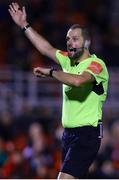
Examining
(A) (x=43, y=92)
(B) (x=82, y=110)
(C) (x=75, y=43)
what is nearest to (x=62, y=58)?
(C) (x=75, y=43)

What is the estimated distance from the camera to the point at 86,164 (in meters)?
8.84

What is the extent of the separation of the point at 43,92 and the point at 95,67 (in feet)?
22.5

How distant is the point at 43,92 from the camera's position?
15.6 metres

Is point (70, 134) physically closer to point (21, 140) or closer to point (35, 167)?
point (35, 167)

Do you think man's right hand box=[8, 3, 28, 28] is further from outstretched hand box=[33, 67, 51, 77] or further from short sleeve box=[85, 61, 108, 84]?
outstretched hand box=[33, 67, 51, 77]

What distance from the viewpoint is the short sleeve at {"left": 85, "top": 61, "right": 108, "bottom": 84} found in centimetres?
876

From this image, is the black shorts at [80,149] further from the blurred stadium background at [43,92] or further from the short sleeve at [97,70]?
the blurred stadium background at [43,92]

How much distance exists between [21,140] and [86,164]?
4.77 metres

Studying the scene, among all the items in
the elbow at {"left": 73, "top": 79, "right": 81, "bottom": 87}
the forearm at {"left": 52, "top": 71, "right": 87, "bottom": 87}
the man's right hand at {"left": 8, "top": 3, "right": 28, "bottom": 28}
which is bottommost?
the elbow at {"left": 73, "top": 79, "right": 81, "bottom": 87}

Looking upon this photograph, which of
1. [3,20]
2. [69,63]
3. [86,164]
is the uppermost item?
[3,20]

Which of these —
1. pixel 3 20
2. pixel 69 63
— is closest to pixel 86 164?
pixel 69 63

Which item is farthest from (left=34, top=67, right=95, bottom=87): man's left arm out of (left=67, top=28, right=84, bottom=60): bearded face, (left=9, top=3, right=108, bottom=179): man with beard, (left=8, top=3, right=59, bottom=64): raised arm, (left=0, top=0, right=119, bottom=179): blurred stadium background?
(left=0, top=0, right=119, bottom=179): blurred stadium background

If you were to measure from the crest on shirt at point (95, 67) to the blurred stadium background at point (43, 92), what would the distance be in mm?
3634

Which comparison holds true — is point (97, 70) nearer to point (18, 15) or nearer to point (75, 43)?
point (75, 43)
